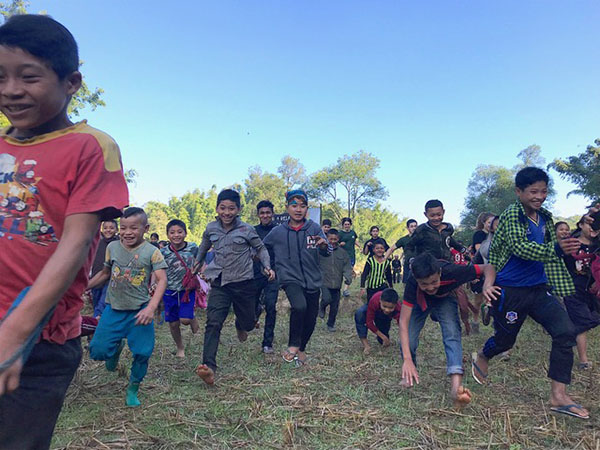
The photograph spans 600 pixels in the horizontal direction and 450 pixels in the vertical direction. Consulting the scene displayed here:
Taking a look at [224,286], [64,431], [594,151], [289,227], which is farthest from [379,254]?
[594,151]

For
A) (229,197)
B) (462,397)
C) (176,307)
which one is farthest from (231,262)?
(462,397)

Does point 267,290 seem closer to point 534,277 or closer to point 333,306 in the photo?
point 333,306

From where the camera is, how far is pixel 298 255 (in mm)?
5344

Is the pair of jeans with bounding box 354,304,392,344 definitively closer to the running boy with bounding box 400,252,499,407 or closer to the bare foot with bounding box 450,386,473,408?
the running boy with bounding box 400,252,499,407

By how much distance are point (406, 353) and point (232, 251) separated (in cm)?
231

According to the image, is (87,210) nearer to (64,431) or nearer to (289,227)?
(64,431)

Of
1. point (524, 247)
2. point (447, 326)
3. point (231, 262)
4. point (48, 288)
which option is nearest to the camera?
point (48, 288)

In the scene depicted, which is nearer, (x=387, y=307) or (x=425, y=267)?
(x=425, y=267)

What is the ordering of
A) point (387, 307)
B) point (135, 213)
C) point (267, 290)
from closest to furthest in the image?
point (135, 213) → point (387, 307) → point (267, 290)

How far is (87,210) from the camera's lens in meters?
1.28

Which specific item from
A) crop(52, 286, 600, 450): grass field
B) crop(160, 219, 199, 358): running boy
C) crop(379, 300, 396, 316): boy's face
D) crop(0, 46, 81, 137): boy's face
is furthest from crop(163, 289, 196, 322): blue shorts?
crop(0, 46, 81, 137): boy's face

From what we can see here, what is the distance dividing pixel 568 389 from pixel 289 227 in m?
3.60

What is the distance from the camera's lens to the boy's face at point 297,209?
5406 mm

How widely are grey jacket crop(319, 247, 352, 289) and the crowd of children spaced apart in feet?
0.09
